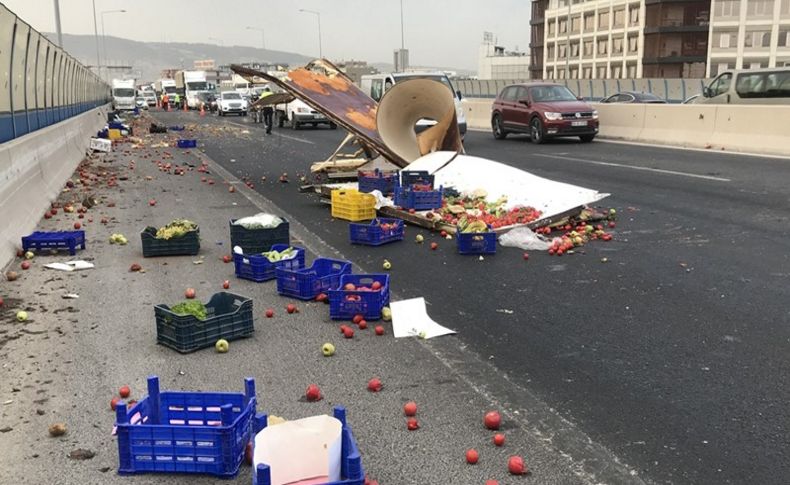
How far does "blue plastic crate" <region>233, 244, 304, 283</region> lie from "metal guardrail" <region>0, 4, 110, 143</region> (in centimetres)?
538

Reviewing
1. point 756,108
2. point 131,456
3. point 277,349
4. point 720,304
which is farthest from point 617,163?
point 131,456

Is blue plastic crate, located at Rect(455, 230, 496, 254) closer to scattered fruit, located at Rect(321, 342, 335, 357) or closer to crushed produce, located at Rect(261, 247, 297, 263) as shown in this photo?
crushed produce, located at Rect(261, 247, 297, 263)

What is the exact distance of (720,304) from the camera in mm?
6340

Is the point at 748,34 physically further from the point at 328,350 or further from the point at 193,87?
the point at 328,350

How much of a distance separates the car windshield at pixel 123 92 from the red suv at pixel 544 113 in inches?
2057

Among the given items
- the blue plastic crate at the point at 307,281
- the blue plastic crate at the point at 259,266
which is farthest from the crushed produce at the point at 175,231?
the blue plastic crate at the point at 307,281

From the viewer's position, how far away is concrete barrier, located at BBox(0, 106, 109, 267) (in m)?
8.49

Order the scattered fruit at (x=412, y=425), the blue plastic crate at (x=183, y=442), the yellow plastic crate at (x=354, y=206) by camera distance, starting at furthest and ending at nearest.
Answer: the yellow plastic crate at (x=354, y=206) < the scattered fruit at (x=412, y=425) < the blue plastic crate at (x=183, y=442)

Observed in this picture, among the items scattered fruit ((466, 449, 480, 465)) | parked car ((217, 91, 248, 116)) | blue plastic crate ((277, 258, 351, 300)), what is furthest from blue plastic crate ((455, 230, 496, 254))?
parked car ((217, 91, 248, 116))

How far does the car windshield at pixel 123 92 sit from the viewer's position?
6819cm

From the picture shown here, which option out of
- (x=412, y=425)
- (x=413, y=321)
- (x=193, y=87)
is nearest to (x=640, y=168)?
(x=413, y=321)

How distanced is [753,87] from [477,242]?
16355 millimetres

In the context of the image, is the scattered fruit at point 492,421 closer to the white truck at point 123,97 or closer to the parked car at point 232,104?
the parked car at point 232,104

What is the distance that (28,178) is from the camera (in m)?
10.7
